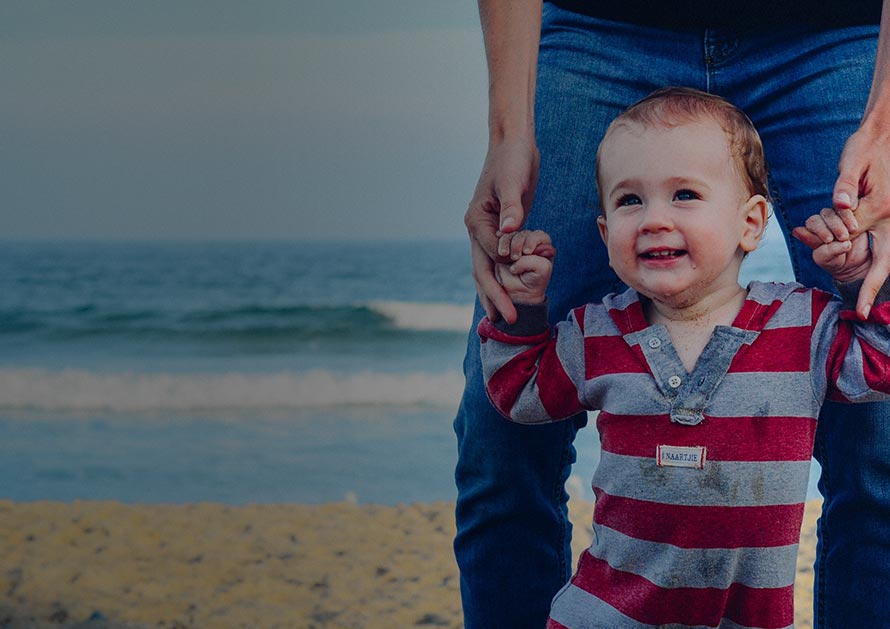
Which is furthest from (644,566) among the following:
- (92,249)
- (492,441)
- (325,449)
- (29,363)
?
(92,249)

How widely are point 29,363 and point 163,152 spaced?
3899mm

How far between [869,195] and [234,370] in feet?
23.1

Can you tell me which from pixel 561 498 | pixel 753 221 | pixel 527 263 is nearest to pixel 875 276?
pixel 753 221

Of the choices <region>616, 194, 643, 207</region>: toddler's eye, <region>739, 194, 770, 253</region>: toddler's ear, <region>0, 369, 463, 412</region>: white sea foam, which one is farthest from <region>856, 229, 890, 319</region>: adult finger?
<region>0, 369, 463, 412</region>: white sea foam

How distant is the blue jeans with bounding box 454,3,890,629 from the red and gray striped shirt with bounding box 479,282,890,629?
0.18 meters

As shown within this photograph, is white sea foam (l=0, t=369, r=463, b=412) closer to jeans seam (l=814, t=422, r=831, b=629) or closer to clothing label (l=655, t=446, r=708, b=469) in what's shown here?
jeans seam (l=814, t=422, r=831, b=629)

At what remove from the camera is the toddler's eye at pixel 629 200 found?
1.25 meters

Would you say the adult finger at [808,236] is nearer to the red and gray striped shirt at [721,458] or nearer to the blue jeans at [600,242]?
the red and gray striped shirt at [721,458]

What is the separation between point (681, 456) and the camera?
3.84 feet

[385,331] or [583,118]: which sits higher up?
[583,118]

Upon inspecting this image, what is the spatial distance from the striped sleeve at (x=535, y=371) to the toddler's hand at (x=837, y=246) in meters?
0.30

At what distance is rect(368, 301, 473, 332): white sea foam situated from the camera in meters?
8.91

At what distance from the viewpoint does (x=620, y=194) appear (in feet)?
4.11

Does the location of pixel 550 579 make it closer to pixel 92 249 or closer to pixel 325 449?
pixel 325 449
